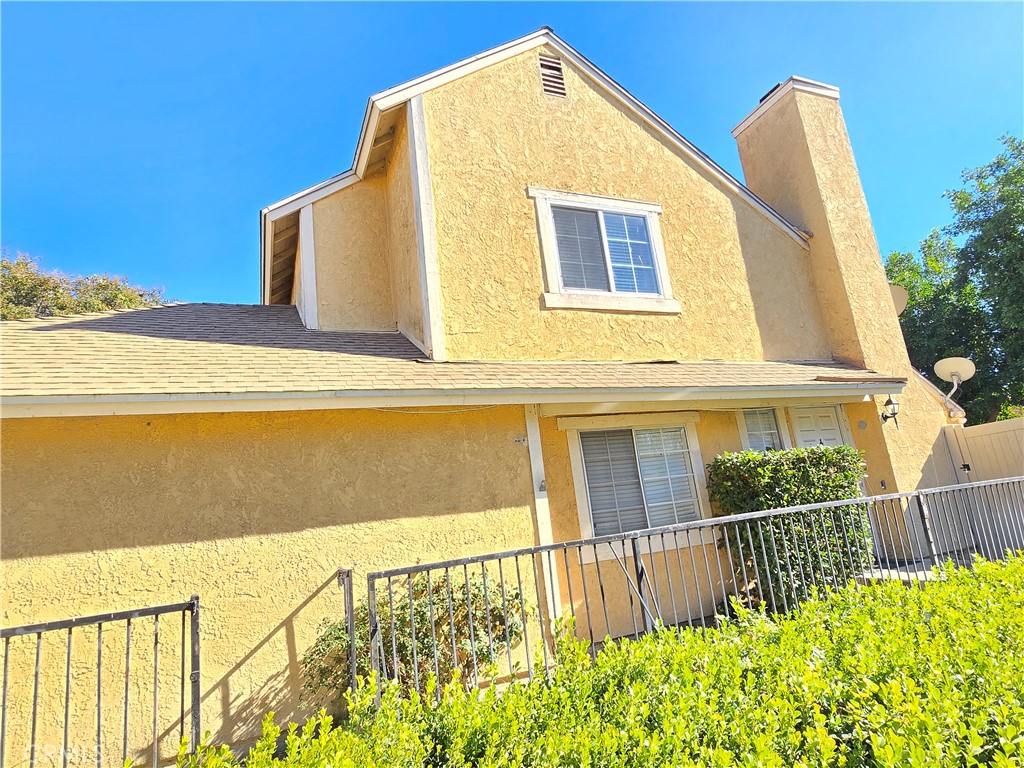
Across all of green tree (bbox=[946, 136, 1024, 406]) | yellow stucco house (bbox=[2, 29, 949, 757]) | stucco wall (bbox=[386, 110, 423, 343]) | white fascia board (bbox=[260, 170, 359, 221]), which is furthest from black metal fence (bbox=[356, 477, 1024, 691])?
green tree (bbox=[946, 136, 1024, 406])

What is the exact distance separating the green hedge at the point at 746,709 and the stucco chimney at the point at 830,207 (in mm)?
7367

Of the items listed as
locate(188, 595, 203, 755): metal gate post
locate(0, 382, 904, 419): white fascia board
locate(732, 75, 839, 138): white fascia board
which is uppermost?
locate(732, 75, 839, 138): white fascia board

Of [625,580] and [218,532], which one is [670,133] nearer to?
[625,580]

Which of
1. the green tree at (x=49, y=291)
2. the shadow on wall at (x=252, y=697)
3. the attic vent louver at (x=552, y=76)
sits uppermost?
the green tree at (x=49, y=291)

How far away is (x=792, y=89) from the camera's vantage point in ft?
35.4

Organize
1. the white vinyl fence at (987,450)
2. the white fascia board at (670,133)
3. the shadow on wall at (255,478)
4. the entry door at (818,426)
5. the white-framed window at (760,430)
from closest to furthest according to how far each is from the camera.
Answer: the shadow on wall at (255,478)
the white-framed window at (760,430)
the entry door at (818,426)
the white vinyl fence at (987,450)
the white fascia board at (670,133)

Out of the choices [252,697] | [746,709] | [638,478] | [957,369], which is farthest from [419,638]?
[957,369]

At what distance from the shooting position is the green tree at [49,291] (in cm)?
2050

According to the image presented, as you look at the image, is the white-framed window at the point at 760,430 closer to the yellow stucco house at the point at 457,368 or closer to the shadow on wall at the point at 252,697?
the yellow stucco house at the point at 457,368

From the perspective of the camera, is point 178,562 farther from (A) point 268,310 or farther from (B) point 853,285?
(B) point 853,285

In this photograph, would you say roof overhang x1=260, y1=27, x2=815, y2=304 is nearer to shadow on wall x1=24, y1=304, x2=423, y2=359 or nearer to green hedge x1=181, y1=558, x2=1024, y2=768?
shadow on wall x1=24, y1=304, x2=423, y2=359

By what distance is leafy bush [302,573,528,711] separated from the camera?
5.00 metres

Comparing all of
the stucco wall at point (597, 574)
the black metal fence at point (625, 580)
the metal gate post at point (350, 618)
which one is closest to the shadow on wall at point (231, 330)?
the stucco wall at point (597, 574)

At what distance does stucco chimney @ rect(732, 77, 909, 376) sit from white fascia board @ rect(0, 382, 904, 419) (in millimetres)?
2823
